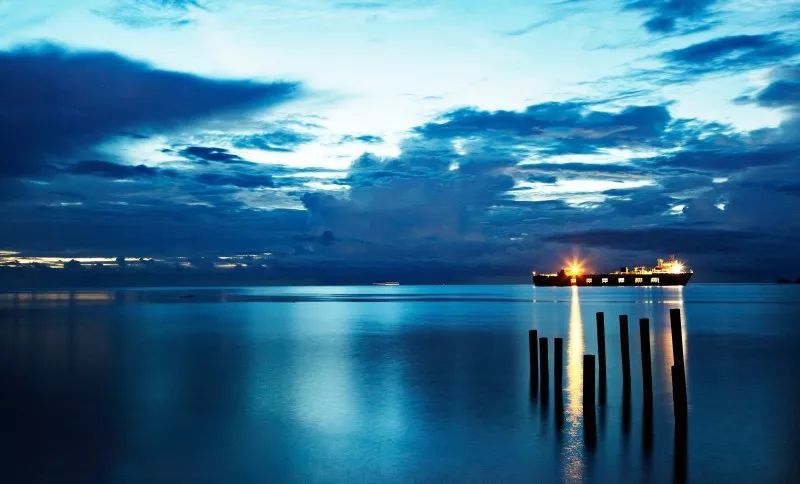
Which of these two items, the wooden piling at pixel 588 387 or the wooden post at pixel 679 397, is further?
the wooden piling at pixel 588 387

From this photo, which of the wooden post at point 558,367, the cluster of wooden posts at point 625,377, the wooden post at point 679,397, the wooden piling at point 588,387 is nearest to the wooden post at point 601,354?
the cluster of wooden posts at point 625,377

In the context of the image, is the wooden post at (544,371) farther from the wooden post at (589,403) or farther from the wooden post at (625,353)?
the wooden post at (589,403)

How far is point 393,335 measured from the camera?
172 feet

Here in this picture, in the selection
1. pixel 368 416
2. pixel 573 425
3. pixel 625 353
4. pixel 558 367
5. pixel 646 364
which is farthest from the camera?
pixel 625 353

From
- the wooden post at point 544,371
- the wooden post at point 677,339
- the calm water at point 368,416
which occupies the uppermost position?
the wooden post at point 677,339

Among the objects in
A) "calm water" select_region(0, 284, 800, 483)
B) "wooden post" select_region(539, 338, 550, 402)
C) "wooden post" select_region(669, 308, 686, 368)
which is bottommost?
"calm water" select_region(0, 284, 800, 483)

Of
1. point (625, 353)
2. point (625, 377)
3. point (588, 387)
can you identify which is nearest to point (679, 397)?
point (588, 387)

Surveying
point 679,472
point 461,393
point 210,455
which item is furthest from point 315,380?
point 679,472

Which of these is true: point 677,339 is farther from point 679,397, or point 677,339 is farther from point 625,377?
point 625,377

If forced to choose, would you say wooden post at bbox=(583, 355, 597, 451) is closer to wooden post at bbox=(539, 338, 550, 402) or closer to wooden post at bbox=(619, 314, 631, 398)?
wooden post at bbox=(539, 338, 550, 402)

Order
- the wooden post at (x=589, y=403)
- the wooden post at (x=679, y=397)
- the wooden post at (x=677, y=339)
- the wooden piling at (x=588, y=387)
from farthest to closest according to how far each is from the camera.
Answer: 1. the wooden piling at (x=588, y=387)
2. the wooden post at (x=589, y=403)
3. the wooden post at (x=677, y=339)
4. the wooden post at (x=679, y=397)

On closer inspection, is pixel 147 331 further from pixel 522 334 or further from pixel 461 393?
pixel 461 393

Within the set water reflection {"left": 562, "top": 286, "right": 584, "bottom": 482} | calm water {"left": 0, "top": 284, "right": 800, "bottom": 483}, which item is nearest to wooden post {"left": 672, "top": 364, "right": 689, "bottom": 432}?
calm water {"left": 0, "top": 284, "right": 800, "bottom": 483}

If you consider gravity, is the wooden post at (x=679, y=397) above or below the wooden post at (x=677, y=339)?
below
